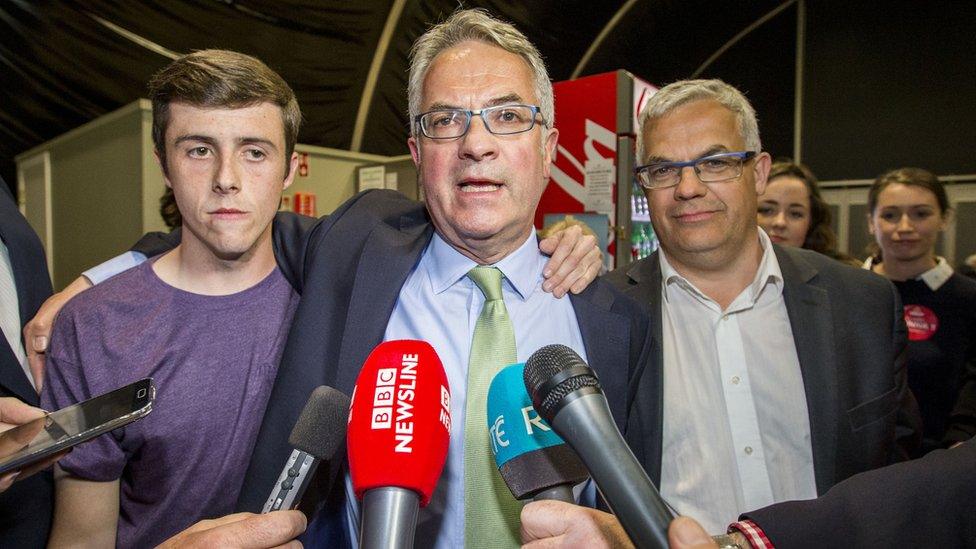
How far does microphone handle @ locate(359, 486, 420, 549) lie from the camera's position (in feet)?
2.40

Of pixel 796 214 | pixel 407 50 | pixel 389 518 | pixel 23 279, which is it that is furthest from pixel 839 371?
pixel 407 50

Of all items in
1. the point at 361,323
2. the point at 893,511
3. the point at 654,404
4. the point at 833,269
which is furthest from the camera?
the point at 833,269

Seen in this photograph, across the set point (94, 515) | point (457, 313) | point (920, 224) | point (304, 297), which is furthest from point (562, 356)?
point (920, 224)

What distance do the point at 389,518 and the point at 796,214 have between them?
3059mm

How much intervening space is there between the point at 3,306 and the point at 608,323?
1.44 metres

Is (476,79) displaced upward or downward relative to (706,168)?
upward

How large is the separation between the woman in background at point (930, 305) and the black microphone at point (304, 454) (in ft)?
8.99

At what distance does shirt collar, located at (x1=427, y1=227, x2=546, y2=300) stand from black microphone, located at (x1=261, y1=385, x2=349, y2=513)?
58cm

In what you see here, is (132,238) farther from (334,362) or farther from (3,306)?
(334,362)

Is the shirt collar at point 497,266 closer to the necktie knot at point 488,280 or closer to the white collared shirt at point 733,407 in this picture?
the necktie knot at point 488,280

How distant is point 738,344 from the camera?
5.59 feet

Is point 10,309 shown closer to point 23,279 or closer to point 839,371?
point 23,279

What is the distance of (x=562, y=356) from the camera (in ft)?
2.65

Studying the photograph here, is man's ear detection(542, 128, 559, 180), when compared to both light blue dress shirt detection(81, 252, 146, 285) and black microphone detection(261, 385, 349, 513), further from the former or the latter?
light blue dress shirt detection(81, 252, 146, 285)
